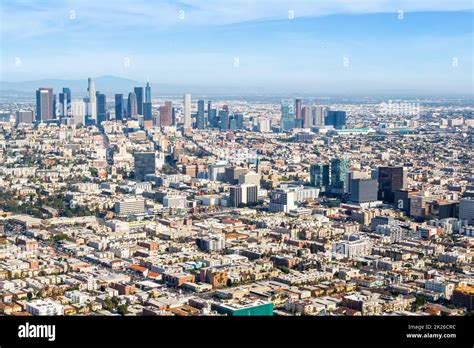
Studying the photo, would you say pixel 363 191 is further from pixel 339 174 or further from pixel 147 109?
pixel 147 109

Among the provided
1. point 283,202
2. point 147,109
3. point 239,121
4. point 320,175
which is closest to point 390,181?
point 320,175

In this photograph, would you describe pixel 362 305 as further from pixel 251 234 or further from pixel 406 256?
pixel 251 234

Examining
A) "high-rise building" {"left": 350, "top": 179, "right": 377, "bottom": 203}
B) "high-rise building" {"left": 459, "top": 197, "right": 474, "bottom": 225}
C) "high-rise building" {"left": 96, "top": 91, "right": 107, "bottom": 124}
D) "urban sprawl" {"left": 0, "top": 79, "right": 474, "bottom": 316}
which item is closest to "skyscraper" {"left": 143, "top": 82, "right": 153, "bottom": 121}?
"urban sprawl" {"left": 0, "top": 79, "right": 474, "bottom": 316}

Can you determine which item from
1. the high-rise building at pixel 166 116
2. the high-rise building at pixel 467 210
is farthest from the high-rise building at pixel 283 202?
the high-rise building at pixel 166 116

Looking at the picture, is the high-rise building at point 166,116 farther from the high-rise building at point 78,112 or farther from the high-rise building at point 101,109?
the high-rise building at point 78,112

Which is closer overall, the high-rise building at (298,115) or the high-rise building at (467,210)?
the high-rise building at (467,210)

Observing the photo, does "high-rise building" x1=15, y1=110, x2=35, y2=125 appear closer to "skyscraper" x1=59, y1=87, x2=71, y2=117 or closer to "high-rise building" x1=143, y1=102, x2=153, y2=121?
"skyscraper" x1=59, y1=87, x2=71, y2=117
